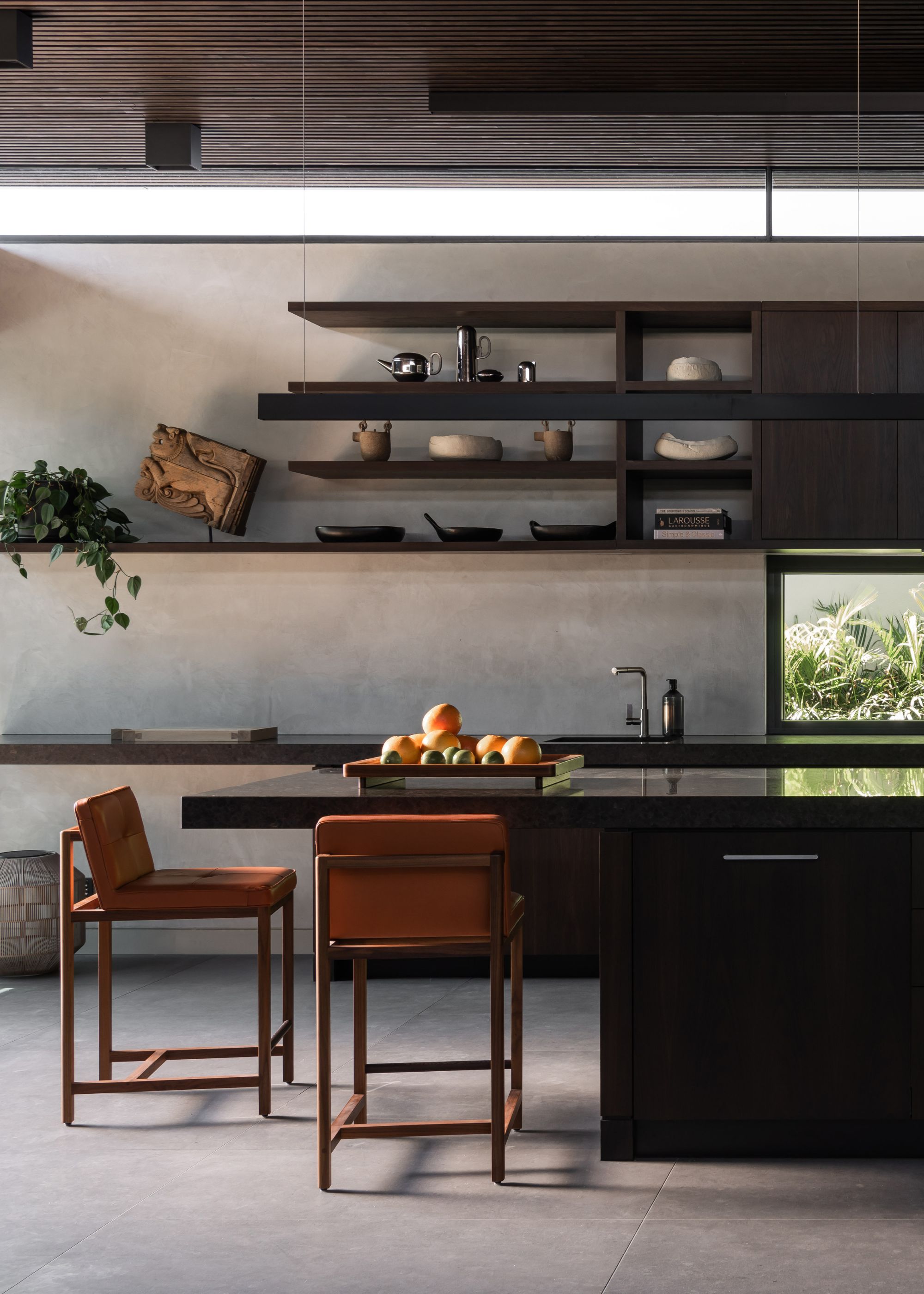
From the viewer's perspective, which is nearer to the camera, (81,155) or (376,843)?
(376,843)

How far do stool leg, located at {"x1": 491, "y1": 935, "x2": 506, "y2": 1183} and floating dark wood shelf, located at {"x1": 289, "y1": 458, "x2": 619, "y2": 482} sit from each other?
2851 millimetres

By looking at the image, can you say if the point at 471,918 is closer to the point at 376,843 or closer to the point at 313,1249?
the point at 376,843

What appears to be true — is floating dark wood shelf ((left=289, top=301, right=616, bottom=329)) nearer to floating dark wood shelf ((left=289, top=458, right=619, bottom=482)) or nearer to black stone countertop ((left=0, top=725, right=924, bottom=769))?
floating dark wood shelf ((left=289, top=458, right=619, bottom=482))

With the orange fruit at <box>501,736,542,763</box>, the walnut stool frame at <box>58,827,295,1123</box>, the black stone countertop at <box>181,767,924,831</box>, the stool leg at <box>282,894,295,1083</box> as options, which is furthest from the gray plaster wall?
the black stone countertop at <box>181,767,924,831</box>

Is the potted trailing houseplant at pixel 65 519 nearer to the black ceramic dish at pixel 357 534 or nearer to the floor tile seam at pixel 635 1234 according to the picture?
the black ceramic dish at pixel 357 534

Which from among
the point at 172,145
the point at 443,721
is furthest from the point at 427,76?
the point at 443,721

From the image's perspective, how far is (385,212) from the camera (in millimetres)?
5676

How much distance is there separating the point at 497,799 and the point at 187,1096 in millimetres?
1372

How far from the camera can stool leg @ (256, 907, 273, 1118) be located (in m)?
3.31

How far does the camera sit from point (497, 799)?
9.68ft

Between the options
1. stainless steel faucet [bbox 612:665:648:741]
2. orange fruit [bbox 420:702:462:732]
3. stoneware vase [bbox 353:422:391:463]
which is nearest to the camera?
orange fruit [bbox 420:702:462:732]

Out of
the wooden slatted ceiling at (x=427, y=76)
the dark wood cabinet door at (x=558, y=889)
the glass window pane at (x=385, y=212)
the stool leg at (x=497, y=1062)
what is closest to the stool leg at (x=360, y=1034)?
the stool leg at (x=497, y=1062)


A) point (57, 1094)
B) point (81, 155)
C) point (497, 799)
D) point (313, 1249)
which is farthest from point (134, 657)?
point (313, 1249)

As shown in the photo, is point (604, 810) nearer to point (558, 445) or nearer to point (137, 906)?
point (137, 906)
